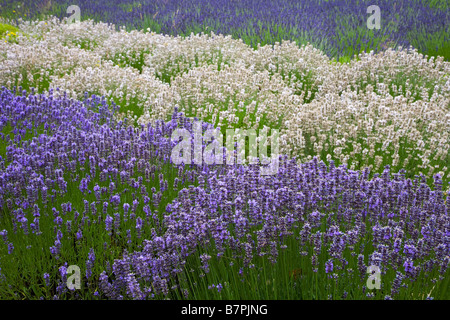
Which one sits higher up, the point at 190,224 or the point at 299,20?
the point at 299,20

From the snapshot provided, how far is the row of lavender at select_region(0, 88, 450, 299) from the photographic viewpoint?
92.7 inches

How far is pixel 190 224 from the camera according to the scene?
2.68 meters

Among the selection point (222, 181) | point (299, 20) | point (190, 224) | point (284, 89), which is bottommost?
point (190, 224)

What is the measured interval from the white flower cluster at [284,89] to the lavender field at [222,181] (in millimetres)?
26

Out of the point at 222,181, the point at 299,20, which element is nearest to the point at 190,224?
the point at 222,181

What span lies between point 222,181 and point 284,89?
2956mm

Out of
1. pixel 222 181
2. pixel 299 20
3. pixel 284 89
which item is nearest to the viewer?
pixel 222 181

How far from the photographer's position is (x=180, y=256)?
102 inches

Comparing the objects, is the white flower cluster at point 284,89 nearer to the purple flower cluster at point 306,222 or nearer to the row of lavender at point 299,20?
the purple flower cluster at point 306,222

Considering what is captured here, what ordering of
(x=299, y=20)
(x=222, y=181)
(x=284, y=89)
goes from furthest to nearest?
(x=299, y=20)
(x=284, y=89)
(x=222, y=181)

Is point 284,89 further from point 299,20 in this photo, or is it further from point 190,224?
point 299,20

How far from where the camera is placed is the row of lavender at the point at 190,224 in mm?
2355

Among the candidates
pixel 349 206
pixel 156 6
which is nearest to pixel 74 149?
pixel 349 206
